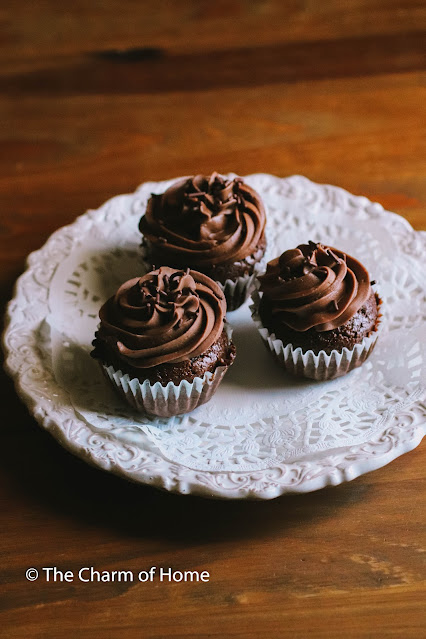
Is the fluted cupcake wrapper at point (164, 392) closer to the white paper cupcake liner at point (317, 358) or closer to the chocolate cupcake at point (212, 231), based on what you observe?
the white paper cupcake liner at point (317, 358)

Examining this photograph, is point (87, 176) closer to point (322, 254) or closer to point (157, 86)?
point (157, 86)

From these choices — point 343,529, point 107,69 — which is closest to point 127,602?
point 343,529

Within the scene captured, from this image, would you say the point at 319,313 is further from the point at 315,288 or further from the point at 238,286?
the point at 238,286

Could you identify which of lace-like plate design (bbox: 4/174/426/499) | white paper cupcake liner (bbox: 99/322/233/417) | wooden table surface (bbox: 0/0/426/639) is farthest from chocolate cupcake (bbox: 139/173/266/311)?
wooden table surface (bbox: 0/0/426/639)

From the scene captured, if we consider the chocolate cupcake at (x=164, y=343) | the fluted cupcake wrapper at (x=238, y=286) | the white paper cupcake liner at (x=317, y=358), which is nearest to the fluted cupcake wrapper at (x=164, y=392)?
the chocolate cupcake at (x=164, y=343)

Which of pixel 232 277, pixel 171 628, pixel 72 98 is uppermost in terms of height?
pixel 72 98

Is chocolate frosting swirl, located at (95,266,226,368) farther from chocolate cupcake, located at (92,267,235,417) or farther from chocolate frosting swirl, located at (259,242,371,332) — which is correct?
chocolate frosting swirl, located at (259,242,371,332)

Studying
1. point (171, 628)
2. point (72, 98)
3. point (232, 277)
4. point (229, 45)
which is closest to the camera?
point (171, 628)
